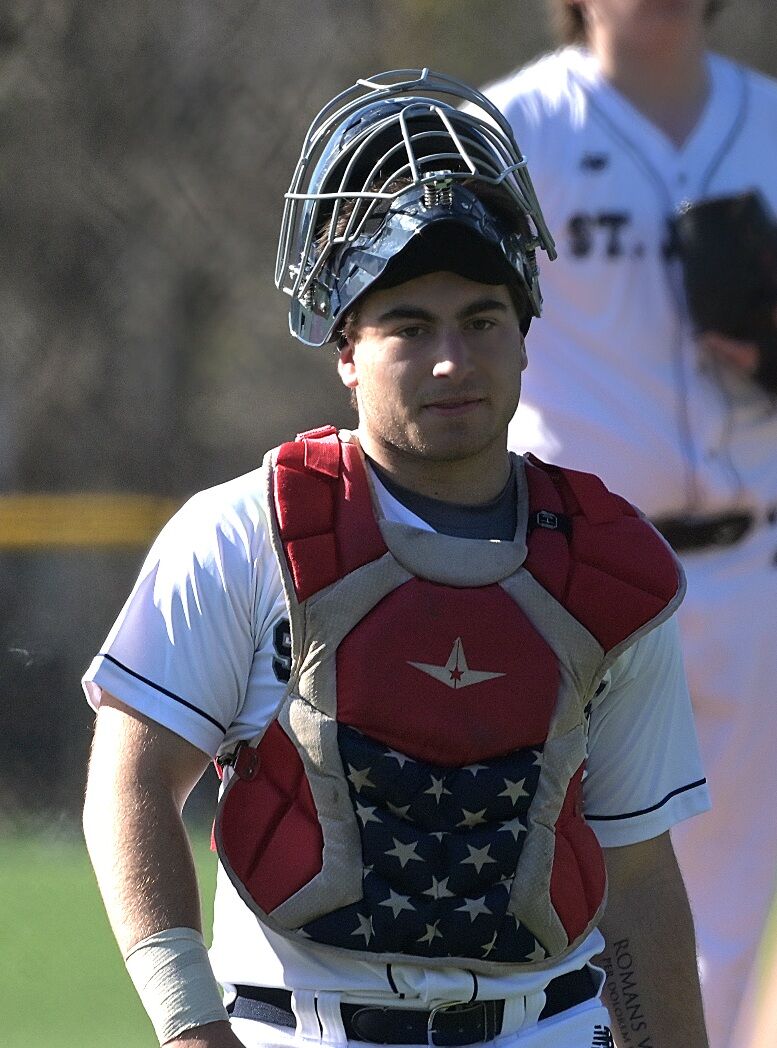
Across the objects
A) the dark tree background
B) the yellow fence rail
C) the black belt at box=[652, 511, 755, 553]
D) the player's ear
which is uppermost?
the dark tree background

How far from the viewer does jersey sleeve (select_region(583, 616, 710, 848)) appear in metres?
2.83

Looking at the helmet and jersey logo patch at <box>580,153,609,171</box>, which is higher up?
jersey logo patch at <box>580,153,609,171</box>

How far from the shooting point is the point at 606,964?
286cm

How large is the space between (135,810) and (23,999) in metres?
3.14

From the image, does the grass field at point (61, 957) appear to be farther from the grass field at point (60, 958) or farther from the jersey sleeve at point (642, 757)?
the jersey sleeve at point (642, 757)

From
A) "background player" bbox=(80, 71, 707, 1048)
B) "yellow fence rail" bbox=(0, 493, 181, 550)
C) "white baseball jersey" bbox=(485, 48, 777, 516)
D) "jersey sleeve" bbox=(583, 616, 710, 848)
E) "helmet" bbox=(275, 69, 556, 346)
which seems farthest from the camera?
"yellow fence rail" bbox=(0, 493, 181, 550)

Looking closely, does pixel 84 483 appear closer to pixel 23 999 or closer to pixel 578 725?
pixel 23 999

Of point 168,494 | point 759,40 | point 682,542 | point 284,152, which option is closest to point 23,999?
point 682,542

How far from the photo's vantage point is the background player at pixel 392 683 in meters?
2.49

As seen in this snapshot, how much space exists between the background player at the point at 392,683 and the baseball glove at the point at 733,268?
1246 millimetres

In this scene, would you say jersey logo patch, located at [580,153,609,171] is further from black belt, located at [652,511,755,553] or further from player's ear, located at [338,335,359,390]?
player's ear, located at [338,335,359,390]

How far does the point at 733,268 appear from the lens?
4.04 meters

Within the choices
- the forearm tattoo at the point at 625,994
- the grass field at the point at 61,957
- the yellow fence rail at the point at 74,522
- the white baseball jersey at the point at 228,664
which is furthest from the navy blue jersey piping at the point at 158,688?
the yellow fence rail at the point at 74,522

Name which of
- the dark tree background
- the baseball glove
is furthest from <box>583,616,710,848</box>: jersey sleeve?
the dark tree background
